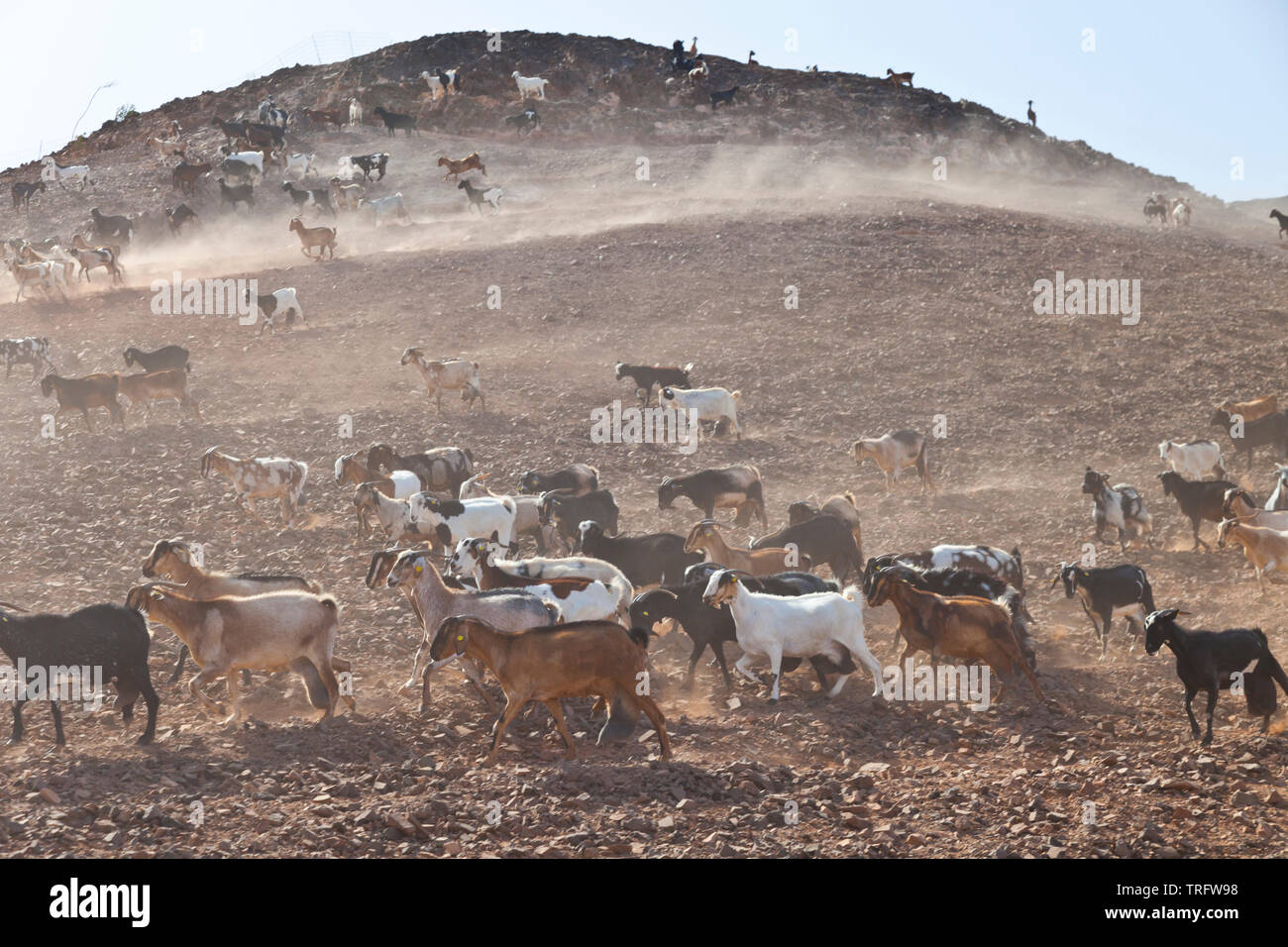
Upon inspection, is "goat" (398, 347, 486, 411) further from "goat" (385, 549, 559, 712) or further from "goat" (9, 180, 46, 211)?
"goat" (9, 180, 46, 211)

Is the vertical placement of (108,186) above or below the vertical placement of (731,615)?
above

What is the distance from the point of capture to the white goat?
70.7 feet

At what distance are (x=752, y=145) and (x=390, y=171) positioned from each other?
15.4 metres

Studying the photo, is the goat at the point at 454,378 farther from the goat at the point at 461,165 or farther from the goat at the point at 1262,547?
the goat at the point at 461,165

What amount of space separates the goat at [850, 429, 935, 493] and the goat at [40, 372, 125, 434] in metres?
13.7

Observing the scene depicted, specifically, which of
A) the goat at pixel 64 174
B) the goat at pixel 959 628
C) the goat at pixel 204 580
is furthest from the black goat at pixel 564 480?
the goat at pixel 64 174

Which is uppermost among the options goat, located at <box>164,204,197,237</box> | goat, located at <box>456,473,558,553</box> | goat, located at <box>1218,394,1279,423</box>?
goat, located at <box>164,204,197,237</box>

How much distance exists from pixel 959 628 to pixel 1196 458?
10284 millimetres

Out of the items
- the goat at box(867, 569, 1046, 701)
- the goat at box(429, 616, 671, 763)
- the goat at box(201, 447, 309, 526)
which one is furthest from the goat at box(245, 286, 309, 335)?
the goat at box(867, 569, 1046, 701)

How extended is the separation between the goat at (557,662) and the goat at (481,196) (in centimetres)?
3094

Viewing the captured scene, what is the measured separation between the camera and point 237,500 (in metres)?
17.4

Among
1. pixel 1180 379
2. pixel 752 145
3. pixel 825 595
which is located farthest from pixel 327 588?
pixel 752 145
